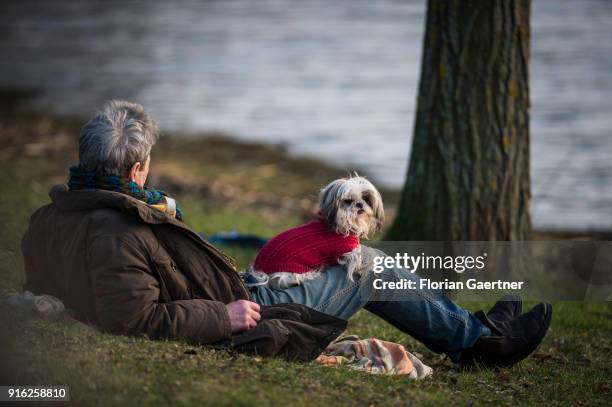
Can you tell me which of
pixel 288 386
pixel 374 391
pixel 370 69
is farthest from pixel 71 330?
pixel 370 69

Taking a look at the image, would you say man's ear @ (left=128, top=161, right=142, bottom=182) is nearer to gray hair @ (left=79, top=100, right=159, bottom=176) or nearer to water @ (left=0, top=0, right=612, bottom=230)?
gray hair @ (left=79, top=100, right=159, bottom=176)

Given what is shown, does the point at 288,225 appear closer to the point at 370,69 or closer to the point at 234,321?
the point at 234,321

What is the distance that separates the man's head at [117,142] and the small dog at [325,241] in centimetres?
98

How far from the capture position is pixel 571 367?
5.53m

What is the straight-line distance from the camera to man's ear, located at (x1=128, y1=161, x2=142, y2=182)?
173 inches

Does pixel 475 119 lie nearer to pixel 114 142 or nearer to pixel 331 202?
pixel 331 202

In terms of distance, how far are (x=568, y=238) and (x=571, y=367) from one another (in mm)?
4388

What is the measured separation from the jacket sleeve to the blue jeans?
19.0 inches

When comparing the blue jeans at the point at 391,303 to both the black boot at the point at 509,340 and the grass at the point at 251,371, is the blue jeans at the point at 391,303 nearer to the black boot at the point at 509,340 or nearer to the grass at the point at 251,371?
the black boot at the point at 509,340

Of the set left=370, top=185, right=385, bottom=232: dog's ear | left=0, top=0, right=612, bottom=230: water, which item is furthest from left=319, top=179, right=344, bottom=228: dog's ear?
left=0, top=0, right=612, bottom=230: water

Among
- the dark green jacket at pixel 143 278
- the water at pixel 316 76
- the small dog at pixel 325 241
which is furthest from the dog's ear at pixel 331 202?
the water at pixel 316 76

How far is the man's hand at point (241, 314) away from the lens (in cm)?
448

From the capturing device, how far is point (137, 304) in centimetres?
421

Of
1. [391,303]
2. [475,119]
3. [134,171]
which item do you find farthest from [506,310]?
[134,171]
